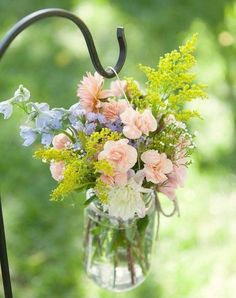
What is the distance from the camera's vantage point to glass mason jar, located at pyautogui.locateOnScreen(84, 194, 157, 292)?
1.59m

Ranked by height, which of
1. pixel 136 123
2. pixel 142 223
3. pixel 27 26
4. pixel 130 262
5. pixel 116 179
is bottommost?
pixel 130 262

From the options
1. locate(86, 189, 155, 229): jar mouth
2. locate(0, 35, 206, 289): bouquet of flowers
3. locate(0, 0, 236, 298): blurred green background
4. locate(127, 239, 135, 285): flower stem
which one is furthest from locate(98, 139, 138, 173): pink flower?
locate(0, 0, 236, 298): blurred green background

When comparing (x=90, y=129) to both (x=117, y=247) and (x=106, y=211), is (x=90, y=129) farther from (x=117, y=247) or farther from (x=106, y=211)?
(x=117, y=247)

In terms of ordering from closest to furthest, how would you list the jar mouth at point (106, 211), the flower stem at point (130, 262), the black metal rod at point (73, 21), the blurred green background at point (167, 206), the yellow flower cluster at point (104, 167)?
the black metal rod at point (73, 21)
the yellow flower cluster at point (104, 167)
the jar mouth at point (106, 211)
the flower stem at point (130, 262)
the blurred green background at point (167, 206)

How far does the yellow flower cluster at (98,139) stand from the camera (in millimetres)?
1245

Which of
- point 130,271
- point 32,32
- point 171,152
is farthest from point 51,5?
point 171,152

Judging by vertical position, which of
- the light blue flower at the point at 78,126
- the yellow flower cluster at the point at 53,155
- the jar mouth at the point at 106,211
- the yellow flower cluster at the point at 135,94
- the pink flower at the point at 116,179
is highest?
the yellow flower cluster at the point at 135,94

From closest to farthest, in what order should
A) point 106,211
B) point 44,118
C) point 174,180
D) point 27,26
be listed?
point 27,26, point 44,118, point 174,180, point 106,211

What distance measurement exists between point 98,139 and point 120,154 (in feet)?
0.18

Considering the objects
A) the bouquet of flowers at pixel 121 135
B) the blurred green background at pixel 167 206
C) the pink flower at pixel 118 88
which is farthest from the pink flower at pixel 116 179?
the blurred green background at pixel 167 206

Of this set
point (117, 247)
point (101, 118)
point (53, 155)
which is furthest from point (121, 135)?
point (117, 247)

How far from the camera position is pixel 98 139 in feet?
4.19

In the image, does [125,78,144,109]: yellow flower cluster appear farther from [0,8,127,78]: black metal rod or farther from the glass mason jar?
the glass mason jar

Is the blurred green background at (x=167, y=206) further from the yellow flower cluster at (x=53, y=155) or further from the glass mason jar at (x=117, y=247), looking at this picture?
the yellow flower cluster at (x=53, y=155)
